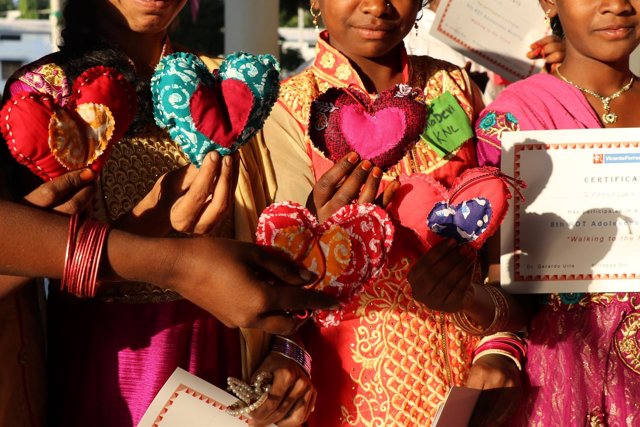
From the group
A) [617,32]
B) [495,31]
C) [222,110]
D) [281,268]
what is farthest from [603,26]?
[281,268]

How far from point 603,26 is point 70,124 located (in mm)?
1231

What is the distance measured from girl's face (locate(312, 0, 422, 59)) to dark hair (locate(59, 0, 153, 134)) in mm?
454

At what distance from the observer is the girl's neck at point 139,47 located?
6.24 ft

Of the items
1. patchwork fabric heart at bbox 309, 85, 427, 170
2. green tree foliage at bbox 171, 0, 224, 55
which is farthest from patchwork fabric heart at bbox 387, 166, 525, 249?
green tree foliage at bbox 171, 0, 224, 55

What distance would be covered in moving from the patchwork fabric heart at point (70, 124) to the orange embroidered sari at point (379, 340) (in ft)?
1.56

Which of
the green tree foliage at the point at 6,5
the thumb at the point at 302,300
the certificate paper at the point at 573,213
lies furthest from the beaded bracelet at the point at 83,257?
the green tree foliage at the point at 6,5

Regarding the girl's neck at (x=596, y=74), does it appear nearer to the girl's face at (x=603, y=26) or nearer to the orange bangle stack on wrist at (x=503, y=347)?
the girl's face at (x=603, y=26)

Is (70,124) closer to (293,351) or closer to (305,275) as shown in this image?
(305,275)

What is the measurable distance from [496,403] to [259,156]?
0.73 m

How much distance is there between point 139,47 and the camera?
6.31 ft

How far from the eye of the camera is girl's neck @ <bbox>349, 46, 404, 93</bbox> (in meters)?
2.08

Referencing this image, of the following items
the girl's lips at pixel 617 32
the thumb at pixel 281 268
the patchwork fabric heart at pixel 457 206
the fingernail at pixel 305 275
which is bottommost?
the fingernail at pixel 305 275

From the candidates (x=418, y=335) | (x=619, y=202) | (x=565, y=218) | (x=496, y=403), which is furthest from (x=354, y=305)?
(x=619, y=202)

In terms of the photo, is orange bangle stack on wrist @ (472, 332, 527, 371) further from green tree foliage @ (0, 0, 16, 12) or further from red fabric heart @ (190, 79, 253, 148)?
green tree foliage @ (0, 0, 16, 12)
